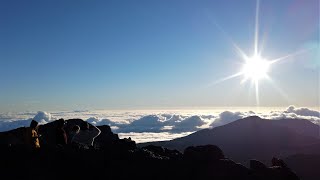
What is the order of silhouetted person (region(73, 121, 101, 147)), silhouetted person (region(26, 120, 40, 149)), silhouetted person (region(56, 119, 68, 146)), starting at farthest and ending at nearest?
silhouetted person (region(73, 121, 101, 147)) < silhouetted person (region(56, 119, 68, 146)) < silhouetted person (region(26, 120, 40, 149))

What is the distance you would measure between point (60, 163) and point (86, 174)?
1.91 meters

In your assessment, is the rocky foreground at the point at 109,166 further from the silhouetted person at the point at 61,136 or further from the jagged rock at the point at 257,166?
the silhouetted person at the point at 61,136

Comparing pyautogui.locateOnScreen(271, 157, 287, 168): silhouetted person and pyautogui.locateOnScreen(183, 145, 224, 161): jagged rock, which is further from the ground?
pyautogui.locateOnScreen(183, 145, 224, 161): jagged rock

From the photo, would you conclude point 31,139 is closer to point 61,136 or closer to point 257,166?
point 61,136

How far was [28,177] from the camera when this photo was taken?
84.3ft

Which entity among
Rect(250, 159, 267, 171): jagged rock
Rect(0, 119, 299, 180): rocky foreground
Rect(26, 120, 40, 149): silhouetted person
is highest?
Rect(26, 120, 40, 149): silhouetted person

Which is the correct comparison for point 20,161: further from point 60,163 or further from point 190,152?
point 190,152

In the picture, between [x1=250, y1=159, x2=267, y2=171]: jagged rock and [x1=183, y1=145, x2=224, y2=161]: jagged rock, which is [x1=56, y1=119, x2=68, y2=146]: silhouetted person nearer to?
[x1=183, y1=145, x2=224, y2=161]: jagged rock

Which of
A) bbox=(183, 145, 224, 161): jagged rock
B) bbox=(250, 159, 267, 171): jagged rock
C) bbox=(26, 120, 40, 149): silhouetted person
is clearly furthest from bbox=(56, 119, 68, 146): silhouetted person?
bbox=(250, 159, 267, 171): jagged rock

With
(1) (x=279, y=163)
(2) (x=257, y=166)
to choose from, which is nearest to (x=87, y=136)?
(2) (x=257, y=166)

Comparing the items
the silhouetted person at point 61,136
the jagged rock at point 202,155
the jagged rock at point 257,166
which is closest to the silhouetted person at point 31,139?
the silhouetted person at point 61,136

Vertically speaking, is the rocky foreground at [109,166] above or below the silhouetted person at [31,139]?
below

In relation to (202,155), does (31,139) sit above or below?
above

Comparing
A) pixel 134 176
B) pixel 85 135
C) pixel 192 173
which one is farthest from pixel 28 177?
pixel 192 173
